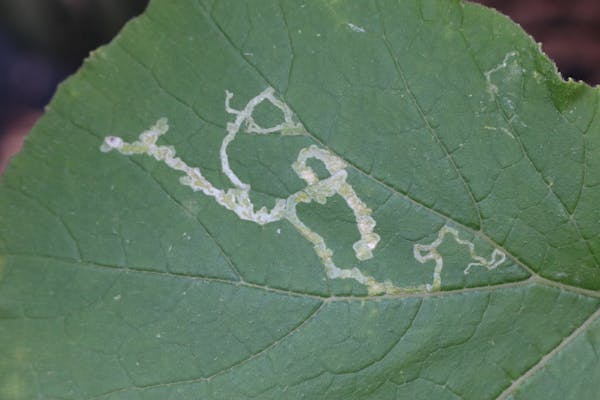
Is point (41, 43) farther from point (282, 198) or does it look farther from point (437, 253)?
point (437, 253)

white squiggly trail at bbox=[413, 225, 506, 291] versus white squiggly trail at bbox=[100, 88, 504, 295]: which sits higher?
white squiggly trail at bbox=[100, 88, 504, 295]

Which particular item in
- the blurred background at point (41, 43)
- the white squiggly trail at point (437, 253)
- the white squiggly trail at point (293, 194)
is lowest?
the white squiggly trail at point (437, 253)

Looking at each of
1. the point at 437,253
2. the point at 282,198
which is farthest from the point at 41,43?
the point at 437,253

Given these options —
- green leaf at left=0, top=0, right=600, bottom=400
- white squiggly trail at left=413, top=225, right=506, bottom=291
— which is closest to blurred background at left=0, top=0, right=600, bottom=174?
green leaf at left=0, top=0, right=600, bottom=400

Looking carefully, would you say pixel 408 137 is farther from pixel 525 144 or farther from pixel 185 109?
pixel 185 109

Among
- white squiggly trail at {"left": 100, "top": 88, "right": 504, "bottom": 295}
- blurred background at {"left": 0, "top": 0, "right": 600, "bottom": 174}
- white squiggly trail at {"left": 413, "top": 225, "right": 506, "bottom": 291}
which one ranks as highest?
blurred background at {"left": 0, "top": 0, "right": 600, "bottom": 174}

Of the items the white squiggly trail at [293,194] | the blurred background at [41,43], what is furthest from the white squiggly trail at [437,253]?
the blurred background at [41,43]

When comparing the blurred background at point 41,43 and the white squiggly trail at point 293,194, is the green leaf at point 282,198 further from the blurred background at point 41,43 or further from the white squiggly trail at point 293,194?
the blurred background at point 41,43

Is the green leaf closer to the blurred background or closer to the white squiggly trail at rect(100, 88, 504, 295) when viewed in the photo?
the white squiggly trail at rect(100, 88, 504, 295)
